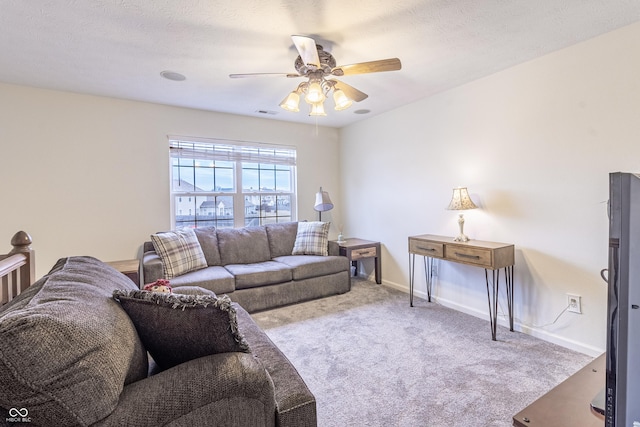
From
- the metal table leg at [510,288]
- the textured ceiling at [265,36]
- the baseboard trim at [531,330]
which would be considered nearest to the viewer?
the textured ceiling at [265,36]

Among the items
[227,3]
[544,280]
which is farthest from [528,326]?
[227,3]

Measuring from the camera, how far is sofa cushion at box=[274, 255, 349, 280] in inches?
141

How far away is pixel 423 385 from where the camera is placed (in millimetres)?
1988

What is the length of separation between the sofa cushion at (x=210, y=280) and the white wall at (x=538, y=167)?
Result: 2235 mm

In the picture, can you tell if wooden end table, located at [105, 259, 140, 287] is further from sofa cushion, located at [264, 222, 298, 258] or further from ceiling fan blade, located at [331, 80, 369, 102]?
ceiling fan blade, located at [331, 80, 369, 102]

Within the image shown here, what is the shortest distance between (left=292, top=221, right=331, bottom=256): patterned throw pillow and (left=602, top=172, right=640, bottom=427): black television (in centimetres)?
343

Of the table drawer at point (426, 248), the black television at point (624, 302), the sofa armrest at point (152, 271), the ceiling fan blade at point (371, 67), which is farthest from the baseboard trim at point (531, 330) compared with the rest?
the sofa armrest at point (152, 271)

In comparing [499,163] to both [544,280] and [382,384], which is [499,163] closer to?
[544,280]

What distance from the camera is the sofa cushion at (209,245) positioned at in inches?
144

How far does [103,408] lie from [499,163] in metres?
3.24

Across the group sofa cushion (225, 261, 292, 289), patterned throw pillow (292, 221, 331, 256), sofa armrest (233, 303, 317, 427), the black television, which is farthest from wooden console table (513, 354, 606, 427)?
patterned throw pillow (292, 221, 331, 256)

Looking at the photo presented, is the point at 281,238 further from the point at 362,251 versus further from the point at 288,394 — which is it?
the point at 288,394

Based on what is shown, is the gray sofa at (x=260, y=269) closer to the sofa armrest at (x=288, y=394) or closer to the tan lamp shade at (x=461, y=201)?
the tan lamp shade at (x=461, y=201)

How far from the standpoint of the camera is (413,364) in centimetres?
224
